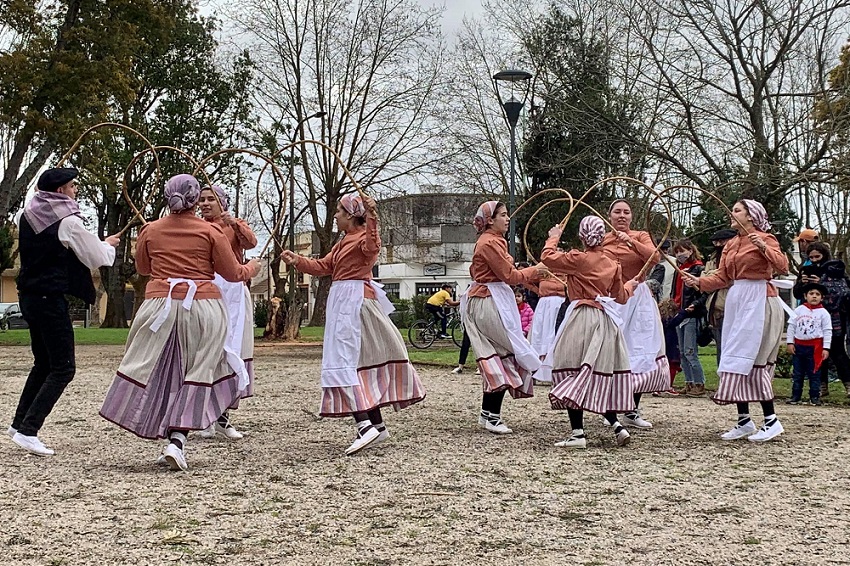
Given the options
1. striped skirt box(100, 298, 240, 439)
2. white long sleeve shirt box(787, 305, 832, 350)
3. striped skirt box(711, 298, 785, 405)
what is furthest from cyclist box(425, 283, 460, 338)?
striped skirt box(100, 298, 240, 439)

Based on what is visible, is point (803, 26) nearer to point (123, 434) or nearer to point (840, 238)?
point (840, 238)

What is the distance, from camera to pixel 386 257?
63.7 metres

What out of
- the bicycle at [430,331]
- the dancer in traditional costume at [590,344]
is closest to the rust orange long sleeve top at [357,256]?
the dancer in traditional costume at [590,344]

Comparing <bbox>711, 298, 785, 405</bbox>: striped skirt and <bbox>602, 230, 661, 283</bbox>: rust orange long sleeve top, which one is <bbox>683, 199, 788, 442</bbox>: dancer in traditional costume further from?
<bbox>602, 230, 661, 283</bbox>: rust orange long sleeve top

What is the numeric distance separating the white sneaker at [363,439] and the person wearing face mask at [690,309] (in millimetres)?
5138

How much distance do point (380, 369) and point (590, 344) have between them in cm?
160

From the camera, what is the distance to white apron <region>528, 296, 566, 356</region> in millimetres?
11258

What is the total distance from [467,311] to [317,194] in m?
24.5

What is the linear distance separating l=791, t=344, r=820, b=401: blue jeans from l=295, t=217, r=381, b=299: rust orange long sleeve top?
17.5 ft

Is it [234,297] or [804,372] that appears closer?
[234,297]

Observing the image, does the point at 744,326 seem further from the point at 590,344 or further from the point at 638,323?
the point at 638,323

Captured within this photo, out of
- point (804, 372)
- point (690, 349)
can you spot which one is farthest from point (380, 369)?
point (804, 372)

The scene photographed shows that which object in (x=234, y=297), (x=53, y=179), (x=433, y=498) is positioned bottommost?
(x=433, y=498)

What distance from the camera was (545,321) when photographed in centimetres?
1135
